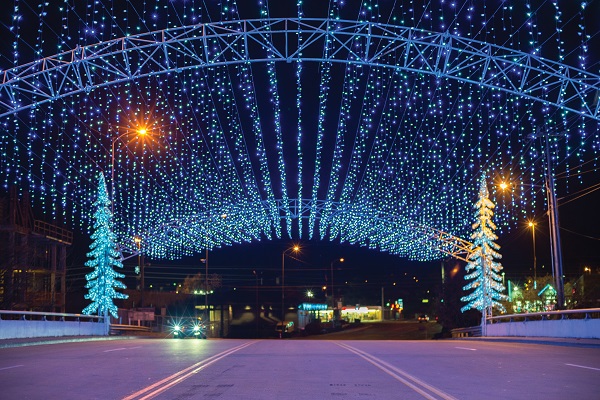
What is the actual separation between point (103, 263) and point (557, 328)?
2712 centimetres

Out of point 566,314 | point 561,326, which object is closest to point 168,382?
point 561,326

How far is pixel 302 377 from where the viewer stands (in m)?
12.4

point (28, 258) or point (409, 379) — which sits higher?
point (28, 258)

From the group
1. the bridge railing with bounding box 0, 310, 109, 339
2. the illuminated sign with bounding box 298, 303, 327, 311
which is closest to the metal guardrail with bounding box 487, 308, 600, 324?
the bridge railing with bounding box 0, 310, 109, 339

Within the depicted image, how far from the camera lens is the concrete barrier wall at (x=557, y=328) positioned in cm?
2281

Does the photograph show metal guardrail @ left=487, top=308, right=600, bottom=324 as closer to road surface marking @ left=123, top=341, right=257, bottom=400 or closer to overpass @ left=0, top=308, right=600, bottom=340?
overpass @ left=0, top=308, right=600, bottom=340

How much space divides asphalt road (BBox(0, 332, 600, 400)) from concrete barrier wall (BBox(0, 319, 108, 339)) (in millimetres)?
8436

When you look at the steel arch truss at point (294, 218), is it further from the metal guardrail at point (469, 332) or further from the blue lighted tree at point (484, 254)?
the metal guardrail at point (469, 332)

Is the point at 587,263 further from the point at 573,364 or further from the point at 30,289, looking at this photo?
the point at 573,364

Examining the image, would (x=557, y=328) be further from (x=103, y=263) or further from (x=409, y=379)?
(x=103, y=263)

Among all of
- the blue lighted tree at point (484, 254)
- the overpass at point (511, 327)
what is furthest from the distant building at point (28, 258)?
the blue lighted tree at point (484, 254)

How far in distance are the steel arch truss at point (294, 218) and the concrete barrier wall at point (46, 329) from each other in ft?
30.3

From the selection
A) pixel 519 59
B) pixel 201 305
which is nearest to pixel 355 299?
→ pixel 201 305

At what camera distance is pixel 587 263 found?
76188mm
